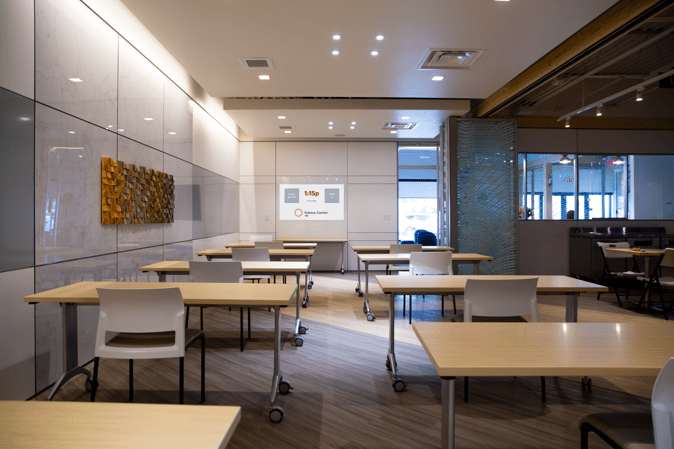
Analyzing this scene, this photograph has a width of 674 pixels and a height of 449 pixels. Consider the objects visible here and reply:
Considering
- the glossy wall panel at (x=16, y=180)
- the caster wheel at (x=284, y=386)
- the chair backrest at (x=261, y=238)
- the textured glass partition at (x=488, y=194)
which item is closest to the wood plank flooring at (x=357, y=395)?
the caster wheel at (x=284, y=386)

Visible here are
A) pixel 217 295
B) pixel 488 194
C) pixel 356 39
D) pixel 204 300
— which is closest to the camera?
pixel 204 300

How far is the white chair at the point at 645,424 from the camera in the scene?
93cm

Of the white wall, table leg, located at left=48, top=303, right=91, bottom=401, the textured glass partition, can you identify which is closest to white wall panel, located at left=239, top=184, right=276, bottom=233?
the white wall

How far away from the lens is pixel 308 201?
9.50m

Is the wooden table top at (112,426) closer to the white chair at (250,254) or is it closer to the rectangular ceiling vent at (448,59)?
the white chair at (250,254)

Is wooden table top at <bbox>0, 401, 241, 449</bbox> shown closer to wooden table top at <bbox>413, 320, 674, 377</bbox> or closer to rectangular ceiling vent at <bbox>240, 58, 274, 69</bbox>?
wooden table top at <bbox>413, 320, 674, 377</bbox>

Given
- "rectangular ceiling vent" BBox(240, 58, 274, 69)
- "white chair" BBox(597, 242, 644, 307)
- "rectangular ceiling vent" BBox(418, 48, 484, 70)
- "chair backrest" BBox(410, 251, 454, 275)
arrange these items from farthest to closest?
"white chair" BBox(597, 242, 644, 307) < "rectangular ceiling vent" BBox(240, 58, 274, 69) < "rectangular ceiling vent" BBox(418, 48, 484, 70) < "chair backrest" BBox(410, 251, 454, 275)

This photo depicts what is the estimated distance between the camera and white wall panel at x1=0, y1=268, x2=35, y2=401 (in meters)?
2.45

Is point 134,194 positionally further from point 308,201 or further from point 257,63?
point 308,201

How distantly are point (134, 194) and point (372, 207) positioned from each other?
6.26 meters

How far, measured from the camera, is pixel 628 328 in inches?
63.4

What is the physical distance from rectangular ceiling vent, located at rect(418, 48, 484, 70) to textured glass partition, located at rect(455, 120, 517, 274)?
240 cm

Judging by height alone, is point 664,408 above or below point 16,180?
below

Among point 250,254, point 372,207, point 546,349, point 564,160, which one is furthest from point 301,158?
point 546,349
